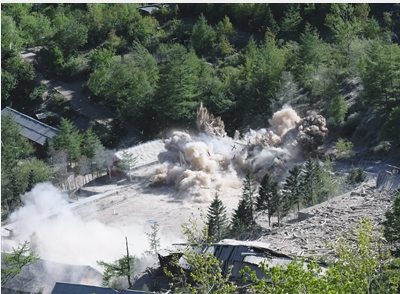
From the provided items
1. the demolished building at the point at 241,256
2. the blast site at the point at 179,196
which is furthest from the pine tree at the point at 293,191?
the demolished building at the point at 241,256

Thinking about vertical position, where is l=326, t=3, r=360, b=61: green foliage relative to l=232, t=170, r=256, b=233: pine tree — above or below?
above

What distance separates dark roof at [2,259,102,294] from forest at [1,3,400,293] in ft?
20.6

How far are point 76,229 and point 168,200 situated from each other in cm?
623

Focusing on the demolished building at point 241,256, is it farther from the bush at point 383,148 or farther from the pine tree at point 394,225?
the bush at point 383,148

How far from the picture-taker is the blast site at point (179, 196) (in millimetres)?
38594

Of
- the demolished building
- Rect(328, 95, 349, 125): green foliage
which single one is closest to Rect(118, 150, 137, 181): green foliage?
Rect(328, 95, 349, 125): green foliage

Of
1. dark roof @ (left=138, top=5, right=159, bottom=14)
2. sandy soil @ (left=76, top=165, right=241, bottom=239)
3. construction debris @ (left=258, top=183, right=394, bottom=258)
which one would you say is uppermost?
dark roof @ (left=138, top=5, right=159, bottom=14)

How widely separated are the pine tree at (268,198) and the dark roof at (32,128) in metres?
22.4

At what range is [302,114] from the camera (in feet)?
174

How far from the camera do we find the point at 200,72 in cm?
6278

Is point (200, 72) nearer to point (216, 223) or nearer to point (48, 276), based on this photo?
point (216, 223)

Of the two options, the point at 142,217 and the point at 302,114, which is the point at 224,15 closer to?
the point at 302,114

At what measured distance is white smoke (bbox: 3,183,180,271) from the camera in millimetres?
40281

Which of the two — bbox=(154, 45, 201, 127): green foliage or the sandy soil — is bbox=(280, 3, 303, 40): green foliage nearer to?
bbox=(154, 45, 201, 127): green foliage
